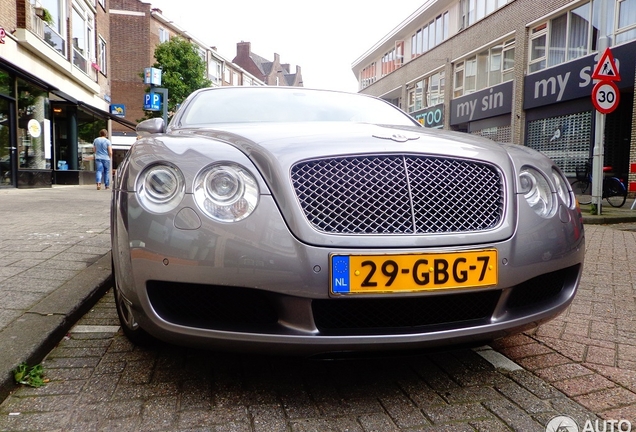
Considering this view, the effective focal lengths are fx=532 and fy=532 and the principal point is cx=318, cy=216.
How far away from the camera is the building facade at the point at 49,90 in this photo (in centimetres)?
1305

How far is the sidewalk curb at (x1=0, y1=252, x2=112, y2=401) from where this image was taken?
2158 mm

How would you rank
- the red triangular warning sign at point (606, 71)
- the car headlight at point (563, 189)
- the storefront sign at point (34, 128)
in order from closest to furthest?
the car headlight at point (563, 189)
the red triangular warning sign at point (606, 71)
the storefront sign at point (34, 128)

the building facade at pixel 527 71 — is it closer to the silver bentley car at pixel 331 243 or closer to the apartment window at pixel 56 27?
the silver bentley car at pixel 331 243

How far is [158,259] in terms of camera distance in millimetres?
1812

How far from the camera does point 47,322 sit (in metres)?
2.58

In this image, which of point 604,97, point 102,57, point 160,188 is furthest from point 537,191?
point 102,57

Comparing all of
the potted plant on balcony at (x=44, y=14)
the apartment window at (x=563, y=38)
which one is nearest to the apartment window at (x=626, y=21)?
the apartment window at (x=563, y=38)

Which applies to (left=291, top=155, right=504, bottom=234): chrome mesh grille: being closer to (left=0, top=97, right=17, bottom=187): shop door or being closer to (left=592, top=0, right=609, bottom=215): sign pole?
(left=592, top=0, right=609, bottom=215): sign pole

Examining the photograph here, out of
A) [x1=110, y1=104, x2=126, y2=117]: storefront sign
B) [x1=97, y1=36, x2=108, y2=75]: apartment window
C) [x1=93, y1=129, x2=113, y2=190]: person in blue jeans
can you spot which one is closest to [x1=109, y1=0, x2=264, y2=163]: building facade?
[x1=110, y1=104, x2=126, y2=117]: storefront sign

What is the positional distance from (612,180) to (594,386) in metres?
10.1

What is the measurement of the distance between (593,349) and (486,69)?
2142cm

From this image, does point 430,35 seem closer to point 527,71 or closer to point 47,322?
point 527,71

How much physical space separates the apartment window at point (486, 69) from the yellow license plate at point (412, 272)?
20.0 metres

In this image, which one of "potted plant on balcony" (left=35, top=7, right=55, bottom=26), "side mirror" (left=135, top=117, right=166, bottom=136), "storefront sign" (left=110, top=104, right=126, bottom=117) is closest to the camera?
"side mirror" (left=135, top=117, right=166, bottom=136)
